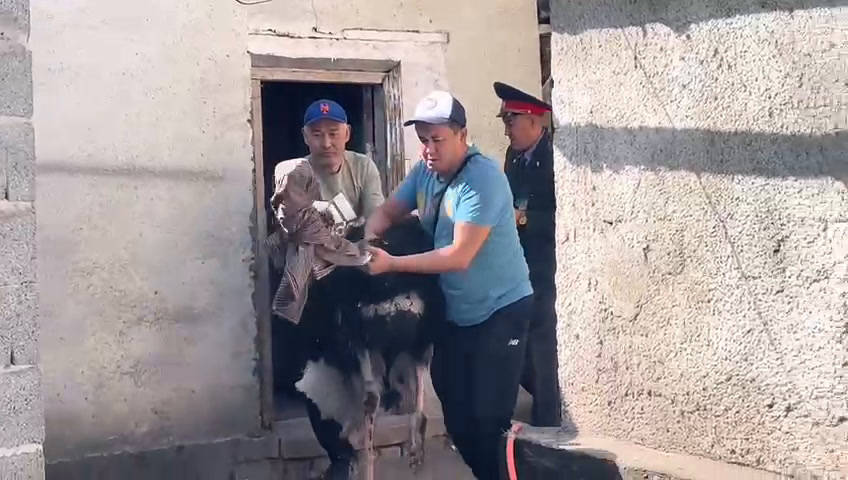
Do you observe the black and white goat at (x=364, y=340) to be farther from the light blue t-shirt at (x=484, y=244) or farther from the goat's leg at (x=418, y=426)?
the light blue t-shirt at (x=484, y=244)

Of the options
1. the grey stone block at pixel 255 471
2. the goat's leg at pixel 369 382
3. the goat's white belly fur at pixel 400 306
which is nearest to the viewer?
the goat's white belly fur at pixel 400 306

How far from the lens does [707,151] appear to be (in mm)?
2354

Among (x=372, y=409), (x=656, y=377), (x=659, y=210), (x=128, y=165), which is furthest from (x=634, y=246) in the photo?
(x=128, y=165)

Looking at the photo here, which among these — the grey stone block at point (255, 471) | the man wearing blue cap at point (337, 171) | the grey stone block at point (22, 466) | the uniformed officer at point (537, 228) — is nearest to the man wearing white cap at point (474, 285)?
the man wearing blue cap at point (337, 171)

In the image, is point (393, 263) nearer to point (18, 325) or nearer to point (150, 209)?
point (18, 325)

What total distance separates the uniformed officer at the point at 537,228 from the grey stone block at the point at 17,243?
2518 mm

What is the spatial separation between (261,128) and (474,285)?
79.2 inches

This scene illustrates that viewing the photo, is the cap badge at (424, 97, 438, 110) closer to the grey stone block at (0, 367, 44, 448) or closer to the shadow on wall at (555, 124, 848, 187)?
the shadow on wall at (555, 124, 848, 187)

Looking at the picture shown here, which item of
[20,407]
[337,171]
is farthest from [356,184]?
[20,407]

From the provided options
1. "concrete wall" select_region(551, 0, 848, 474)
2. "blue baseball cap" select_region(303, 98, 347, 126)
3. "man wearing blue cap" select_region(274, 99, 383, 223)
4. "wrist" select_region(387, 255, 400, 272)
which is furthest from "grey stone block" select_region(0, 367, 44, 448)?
"blue baseball cap" select_region(303, 98, 347, 126)

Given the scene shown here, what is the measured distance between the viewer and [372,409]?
448 centimetres

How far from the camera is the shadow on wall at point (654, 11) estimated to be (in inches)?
87.6

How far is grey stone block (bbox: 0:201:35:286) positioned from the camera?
116 inches

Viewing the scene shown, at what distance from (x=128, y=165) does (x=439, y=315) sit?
1796mm
